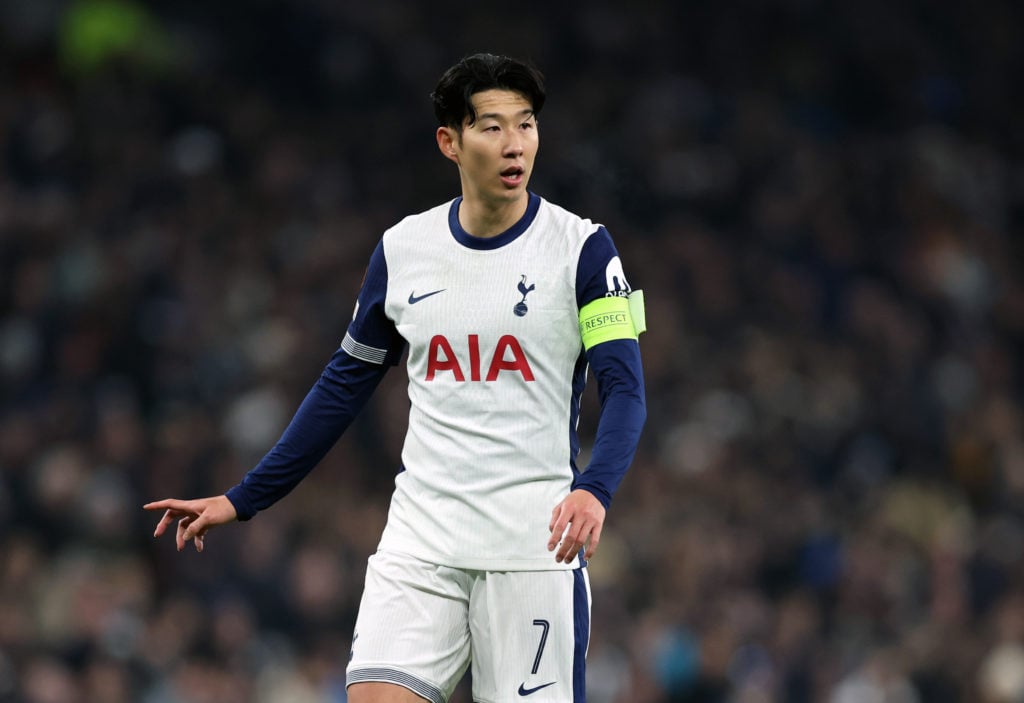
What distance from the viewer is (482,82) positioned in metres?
4.30

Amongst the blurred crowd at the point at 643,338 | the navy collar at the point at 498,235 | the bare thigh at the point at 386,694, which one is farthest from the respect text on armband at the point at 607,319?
the blurred crowd at the point at 643,338

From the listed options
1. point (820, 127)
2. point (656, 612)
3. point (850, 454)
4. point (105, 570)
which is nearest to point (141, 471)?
point (105, 570)

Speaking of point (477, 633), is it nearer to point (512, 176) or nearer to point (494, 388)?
point (494, 388)

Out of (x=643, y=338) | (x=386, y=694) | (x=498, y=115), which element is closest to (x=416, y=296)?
(x=498, y=115)

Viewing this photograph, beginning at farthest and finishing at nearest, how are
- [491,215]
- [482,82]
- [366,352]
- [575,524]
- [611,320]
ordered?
[366,352], [491,215], [482,82], [611,320], [575,524]

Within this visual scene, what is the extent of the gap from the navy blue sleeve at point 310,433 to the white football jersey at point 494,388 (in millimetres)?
237

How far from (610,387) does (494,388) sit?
32 centimetres

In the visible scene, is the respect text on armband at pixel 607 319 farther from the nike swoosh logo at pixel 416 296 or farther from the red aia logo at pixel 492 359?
the nike swoosh logo at pixel 416 296

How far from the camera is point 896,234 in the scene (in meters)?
13.5

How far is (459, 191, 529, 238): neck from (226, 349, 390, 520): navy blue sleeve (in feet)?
1.58

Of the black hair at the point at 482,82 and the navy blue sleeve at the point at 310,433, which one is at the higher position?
the black hair at the point at 482,82

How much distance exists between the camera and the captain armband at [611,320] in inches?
165

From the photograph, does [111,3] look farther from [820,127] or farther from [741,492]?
[741,492]

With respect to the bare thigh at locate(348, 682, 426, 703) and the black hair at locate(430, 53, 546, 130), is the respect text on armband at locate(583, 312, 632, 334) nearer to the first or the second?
the black hair at locate(430, 53, 546, 130)
